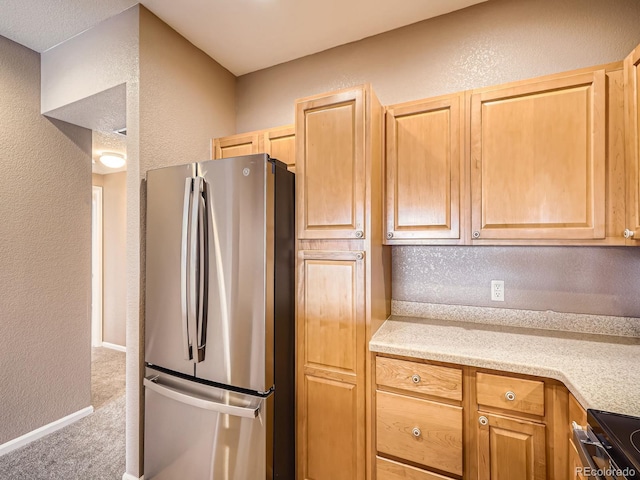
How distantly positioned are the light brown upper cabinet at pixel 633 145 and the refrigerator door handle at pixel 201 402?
6.16ft

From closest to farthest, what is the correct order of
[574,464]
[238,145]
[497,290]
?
[574,464] → [497,290] → [238,145]

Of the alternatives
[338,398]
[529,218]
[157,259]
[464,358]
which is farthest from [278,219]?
[529,218]

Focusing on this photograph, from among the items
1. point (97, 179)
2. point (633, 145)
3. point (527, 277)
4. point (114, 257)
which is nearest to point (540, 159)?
point (633, 145)

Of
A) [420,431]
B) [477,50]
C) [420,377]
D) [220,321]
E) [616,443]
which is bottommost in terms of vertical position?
[420,431]

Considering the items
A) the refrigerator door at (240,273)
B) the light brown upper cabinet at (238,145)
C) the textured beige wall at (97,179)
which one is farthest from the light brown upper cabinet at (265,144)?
the textured beige wall at (97,179)

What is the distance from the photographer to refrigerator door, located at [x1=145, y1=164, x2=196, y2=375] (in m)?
1.68

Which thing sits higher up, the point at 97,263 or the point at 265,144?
the point at 265,144

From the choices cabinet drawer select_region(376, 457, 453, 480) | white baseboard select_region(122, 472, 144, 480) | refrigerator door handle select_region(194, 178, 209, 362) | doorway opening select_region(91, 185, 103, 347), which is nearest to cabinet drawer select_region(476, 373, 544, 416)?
cabinet drawer select_region(376, 457, 453, 480)

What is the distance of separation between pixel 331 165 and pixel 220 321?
3.34 feet

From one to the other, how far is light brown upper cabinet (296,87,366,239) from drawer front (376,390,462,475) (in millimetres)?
866

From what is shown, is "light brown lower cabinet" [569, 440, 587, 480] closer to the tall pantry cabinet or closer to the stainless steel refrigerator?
the tall pantry cabinet

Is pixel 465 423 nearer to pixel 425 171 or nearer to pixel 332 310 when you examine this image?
pixel 332 310

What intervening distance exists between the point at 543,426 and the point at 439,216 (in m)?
1.04

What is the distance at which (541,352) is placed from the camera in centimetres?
141
